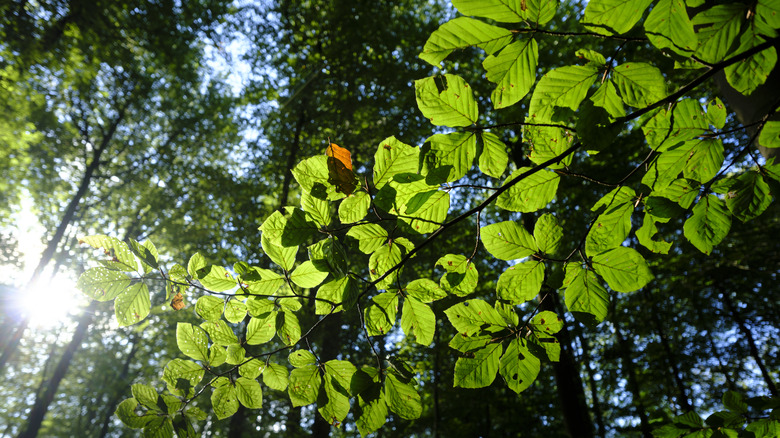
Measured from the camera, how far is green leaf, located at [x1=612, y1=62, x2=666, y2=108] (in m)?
0.70

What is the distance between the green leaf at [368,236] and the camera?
2.88 ft

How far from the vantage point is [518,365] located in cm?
95

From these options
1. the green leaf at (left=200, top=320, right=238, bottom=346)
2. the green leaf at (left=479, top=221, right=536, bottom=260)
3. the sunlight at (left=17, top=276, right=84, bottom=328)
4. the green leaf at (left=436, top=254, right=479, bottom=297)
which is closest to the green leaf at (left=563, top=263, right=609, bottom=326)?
the green leaf at (left=479, top=221, right=536, bottom=260)

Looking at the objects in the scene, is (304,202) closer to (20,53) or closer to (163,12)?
(163,12)

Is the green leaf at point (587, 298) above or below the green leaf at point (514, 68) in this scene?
below

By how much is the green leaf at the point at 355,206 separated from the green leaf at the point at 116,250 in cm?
63

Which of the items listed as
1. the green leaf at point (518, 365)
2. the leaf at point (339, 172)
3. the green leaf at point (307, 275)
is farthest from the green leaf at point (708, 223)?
the green leaf at point (307, 275)

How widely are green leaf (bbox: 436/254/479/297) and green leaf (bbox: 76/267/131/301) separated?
90cm

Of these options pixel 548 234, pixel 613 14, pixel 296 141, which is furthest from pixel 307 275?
pixel 296 141

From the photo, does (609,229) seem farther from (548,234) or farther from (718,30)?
(718,30)

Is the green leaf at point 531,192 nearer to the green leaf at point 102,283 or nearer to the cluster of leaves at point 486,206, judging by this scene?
the cluster of leaves at point 486,206

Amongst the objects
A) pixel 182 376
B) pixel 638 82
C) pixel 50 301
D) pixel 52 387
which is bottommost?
pixel 182 376

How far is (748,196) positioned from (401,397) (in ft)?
3.42

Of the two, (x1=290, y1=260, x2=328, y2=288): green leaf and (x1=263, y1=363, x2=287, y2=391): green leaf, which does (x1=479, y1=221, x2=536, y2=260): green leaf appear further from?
(x1=263, y1=363, x2=287, y2=391): green leaf
